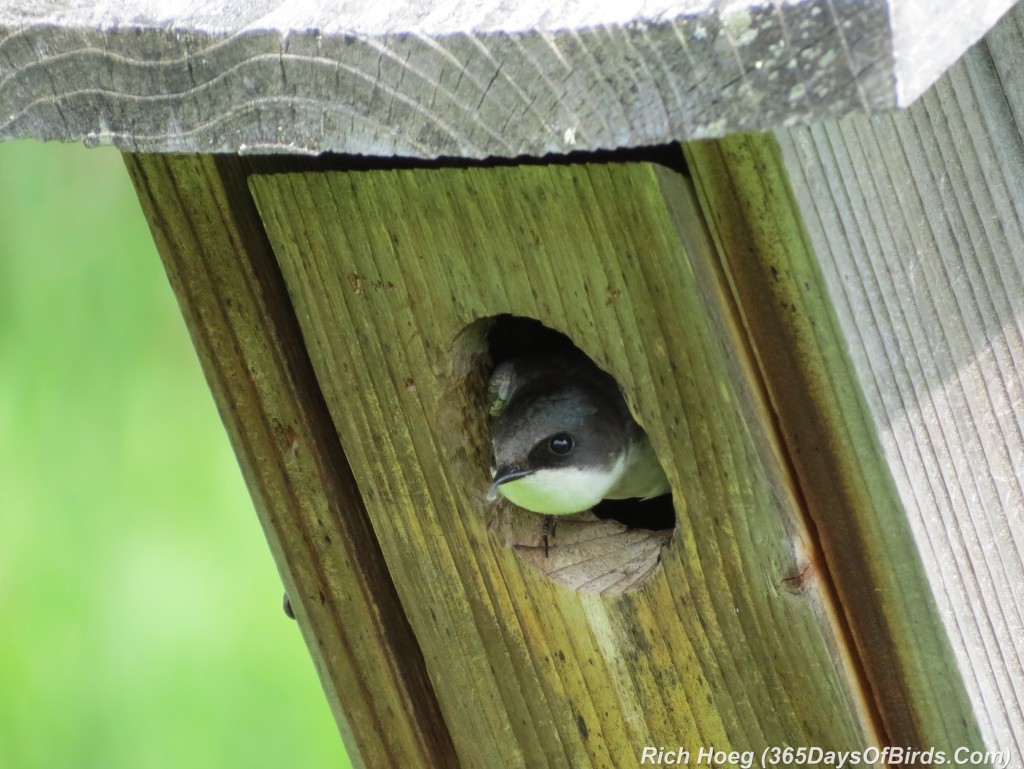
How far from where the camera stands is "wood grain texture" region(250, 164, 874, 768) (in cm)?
113

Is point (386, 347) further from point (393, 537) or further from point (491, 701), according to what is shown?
point (491, 701)

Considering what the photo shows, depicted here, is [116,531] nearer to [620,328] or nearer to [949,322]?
[620,328]

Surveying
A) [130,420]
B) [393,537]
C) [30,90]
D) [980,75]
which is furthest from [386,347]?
[130,420]

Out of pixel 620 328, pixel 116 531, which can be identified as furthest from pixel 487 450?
pixel 116 531

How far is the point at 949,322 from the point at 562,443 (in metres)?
0.57

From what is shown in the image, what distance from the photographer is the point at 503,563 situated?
1386 millimetres

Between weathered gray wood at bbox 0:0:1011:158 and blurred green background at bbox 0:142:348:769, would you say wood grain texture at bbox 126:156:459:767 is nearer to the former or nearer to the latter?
weathered gray wood at bbox 0:0:1011:158

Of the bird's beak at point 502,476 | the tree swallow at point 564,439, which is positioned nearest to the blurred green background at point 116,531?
the tree swallow at point 564,439

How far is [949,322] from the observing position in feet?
3.85

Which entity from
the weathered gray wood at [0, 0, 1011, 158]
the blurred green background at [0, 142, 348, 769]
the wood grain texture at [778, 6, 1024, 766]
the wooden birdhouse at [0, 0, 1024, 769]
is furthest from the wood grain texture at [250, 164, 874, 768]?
the blurred green background at [0, 142, 348, 769]

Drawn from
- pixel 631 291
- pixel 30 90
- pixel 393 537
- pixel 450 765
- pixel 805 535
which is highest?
pixel 30 90

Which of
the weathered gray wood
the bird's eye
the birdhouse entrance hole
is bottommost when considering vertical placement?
the birdhouse entrance hole

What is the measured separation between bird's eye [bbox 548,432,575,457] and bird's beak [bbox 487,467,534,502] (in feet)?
0.53

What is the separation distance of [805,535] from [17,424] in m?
1.84
